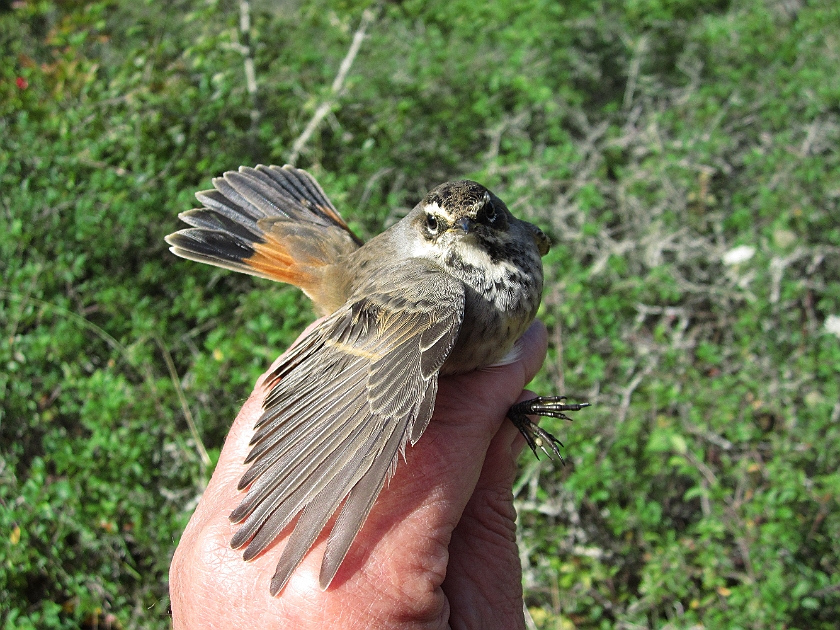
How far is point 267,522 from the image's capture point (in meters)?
1.90

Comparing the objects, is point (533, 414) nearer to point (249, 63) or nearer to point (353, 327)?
point (353, 327)

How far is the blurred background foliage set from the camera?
3162mm

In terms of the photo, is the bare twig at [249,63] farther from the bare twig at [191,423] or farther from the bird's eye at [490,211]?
the bird's eye at [490,211]

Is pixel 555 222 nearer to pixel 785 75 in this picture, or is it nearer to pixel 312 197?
pixel 312 197

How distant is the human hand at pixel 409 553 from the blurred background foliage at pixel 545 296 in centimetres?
94

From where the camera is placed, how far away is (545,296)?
13.0ft

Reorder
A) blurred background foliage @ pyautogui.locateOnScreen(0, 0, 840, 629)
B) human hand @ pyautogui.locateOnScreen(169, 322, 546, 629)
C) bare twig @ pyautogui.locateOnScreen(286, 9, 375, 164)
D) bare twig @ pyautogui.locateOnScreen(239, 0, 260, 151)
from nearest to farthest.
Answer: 1. human hand @ pyautogui.locateOnScreen(169, 322, 546, 629)
2. blurred background foliage @ pyautogui.locateOnScreen(0, 0, 840, 629)
3. bare twig @ pyautogui.locateOnScreen(286, 9, 375, 164)
4. bare twig @ pyautogui.locateOnScreen(239, 0, 260, 151)

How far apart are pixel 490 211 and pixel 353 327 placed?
2.41 feet

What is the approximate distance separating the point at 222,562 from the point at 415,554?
556 mm

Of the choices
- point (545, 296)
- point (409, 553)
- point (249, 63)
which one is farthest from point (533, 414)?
point (249, 63)

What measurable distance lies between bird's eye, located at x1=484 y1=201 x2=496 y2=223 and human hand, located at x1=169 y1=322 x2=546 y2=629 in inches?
24.2

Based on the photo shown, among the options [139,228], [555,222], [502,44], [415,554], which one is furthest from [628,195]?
[415,554]

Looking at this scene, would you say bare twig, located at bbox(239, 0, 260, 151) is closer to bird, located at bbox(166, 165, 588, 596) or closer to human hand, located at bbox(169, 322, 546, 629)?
bird, located at bbox(166, 165, 588, 596)

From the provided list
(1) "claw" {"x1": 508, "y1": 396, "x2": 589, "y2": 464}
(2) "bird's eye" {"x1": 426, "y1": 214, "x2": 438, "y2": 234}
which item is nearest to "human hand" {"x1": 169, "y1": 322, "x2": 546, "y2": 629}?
(1) "claw" {"x1": 508, "y1": 396, "x2": 589, "y2": 464}
